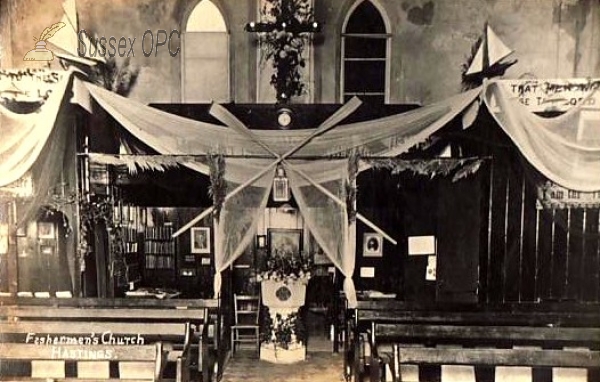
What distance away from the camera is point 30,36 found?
434 centimetres

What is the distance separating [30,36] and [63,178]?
152cm

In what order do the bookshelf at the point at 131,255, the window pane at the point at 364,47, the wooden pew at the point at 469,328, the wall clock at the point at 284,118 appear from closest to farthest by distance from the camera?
the wooden pew at the point at 469,328, the wall clock at the point at 284,118, the window pane at the point at 364,47, the bookshelf at the point at 131,255

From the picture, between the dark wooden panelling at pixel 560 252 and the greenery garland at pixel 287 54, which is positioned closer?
the dark wooden panelling at pixel 560 252

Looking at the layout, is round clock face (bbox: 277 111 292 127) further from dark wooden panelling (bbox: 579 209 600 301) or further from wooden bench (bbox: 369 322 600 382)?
dark wooden panelling (bbox: 579 209 600 301)

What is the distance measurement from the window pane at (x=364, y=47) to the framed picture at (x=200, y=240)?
3.87 metres

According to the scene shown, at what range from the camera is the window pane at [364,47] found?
6.24 metres

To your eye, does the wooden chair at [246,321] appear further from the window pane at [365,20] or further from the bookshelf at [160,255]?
the window pane at [365,20]

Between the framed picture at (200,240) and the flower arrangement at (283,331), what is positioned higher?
the framed picture at (200,240)

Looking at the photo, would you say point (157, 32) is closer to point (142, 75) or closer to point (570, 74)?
point (142, 75)

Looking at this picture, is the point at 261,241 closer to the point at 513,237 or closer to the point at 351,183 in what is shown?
the point at 351,183

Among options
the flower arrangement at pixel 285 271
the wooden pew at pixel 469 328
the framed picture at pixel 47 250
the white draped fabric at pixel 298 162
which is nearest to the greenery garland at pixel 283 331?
the flower arrangement at pixel 285 271

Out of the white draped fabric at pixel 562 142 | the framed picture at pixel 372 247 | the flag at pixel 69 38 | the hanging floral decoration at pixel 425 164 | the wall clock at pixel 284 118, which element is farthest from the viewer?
the framed picture at pixel 372 247

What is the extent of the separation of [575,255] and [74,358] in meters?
5.34

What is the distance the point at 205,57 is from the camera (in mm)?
6086
